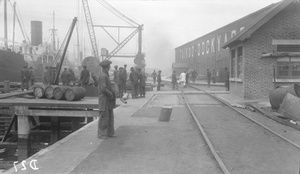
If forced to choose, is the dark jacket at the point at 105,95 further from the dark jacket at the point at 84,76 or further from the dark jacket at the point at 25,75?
the dark jacket at the point at 25,75

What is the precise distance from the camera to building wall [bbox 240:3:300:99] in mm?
16578

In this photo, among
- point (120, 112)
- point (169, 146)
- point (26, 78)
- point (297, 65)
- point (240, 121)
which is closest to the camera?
point (169, 146)

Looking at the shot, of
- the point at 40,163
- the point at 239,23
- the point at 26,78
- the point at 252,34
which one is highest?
the point at 239,23

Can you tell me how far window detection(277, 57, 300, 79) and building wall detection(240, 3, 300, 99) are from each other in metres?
0.36

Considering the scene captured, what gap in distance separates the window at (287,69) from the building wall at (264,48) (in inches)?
14.2

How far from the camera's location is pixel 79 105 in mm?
12688

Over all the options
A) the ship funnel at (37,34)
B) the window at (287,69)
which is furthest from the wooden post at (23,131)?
the ship funnel at (37,34)

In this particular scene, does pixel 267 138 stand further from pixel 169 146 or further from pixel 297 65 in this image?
pixel 297 65

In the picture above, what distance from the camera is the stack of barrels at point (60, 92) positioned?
45.4 feet

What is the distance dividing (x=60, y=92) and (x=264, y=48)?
1062 cm

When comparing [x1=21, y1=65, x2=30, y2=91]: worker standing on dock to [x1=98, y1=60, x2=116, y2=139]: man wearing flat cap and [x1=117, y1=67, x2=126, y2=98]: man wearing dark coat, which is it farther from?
[x1=98, y1=60, x2=116, y2=139]: man wearing flat cap

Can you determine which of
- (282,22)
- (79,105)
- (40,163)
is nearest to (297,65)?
(282,22)

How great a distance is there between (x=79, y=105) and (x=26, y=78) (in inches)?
318

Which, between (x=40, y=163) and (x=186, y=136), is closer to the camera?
(x=40, y=163)
